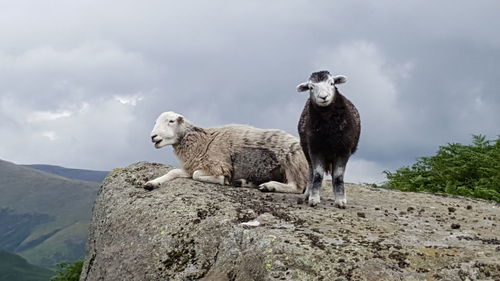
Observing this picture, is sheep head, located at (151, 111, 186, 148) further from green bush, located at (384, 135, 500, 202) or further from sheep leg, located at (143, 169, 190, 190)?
green bush, located at (384, 135, 500, 202)

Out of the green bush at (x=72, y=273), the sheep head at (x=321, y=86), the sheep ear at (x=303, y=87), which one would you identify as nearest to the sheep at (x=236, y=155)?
the sheep ear at (x=303, y=87)

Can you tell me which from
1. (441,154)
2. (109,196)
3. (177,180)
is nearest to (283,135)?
(177,180)

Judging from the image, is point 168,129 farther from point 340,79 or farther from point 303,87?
point 340,79

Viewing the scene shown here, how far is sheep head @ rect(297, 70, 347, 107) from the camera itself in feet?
30.1

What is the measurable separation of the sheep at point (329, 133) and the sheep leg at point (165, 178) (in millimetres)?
3042

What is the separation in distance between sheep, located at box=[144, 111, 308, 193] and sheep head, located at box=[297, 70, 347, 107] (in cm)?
252

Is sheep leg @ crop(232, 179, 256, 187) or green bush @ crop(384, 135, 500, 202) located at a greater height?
green bush @ crop(384, 135, 500, 202)

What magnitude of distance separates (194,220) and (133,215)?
5.18ft

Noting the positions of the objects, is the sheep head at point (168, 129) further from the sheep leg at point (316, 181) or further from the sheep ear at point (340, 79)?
the sheep ear at point (340, 79)

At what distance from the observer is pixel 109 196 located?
11.2m

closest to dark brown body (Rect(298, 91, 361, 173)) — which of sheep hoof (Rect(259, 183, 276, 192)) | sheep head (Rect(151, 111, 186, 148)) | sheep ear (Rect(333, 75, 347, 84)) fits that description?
sheep ear (Rect(333, 75, 347, 84))

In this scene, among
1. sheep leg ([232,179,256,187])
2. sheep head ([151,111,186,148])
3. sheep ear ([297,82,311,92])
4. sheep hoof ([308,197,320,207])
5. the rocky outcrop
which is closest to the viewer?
the rocky outcrop

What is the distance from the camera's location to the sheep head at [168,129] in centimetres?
1225

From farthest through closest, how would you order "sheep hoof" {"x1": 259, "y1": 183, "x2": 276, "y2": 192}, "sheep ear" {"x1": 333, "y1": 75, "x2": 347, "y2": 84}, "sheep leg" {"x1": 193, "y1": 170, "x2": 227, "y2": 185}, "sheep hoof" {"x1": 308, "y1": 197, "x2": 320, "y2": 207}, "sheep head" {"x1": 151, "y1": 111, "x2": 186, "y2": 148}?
"sheep head" {"x1": 151, "y1": 111, "x2": 186, "y2": 148} → "sheep leg" {"x1": 193, "y1": 170, "x2": 227, "y2": 185} → "sheep hoof" {"x1": 259, "y1": 183, "x2": 276, "y2": 192} → "sheep ear" {"x1": 333, "y1": 75, "x2": 347, "y2": 84} → "sheep hoof" {"x1": 308, "y1": 197, "x2": 320, "y2": 207}
